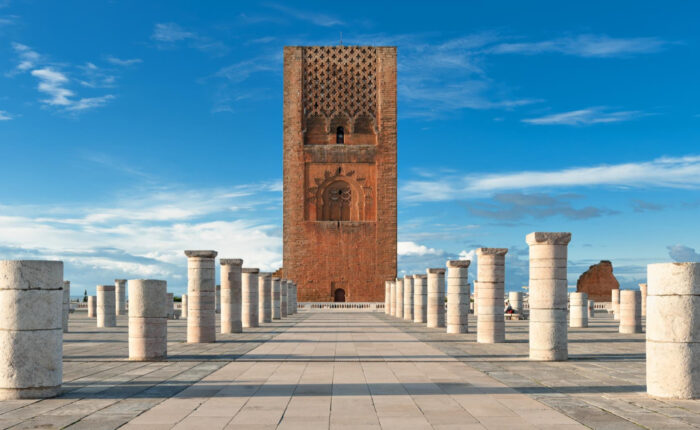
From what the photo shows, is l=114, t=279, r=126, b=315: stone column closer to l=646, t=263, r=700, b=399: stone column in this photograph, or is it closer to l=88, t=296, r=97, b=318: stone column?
l=88, t=296, r=97, b=318: stone column

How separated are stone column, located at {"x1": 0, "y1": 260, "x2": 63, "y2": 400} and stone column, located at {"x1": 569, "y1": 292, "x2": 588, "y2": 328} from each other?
61.8ft

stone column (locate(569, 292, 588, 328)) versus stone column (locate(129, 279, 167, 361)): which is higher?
stone column (locate(129, 279, 167, 361))

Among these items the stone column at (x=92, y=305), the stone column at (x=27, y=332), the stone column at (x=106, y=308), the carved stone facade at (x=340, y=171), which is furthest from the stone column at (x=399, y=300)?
the stone column at (x=27, y=332)

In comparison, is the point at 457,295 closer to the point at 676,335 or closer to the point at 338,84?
the point at 676,335

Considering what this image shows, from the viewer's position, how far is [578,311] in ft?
78.1

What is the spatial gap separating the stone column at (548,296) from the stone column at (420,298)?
1228 centimetres

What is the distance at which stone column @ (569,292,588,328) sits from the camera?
2359cm

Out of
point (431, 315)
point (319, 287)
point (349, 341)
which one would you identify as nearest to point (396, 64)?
point (319, 287)

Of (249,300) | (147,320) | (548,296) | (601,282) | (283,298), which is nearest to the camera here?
(147,320)

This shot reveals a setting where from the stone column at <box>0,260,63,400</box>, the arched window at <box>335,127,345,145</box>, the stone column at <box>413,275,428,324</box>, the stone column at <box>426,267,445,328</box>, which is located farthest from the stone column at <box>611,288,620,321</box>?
the stone column at <box>0,260,63,400</box>

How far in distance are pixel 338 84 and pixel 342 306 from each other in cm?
1559

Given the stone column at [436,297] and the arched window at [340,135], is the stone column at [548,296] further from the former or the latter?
the arched window at [340,135]

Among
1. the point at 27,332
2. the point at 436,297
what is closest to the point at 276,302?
the point at 436,297

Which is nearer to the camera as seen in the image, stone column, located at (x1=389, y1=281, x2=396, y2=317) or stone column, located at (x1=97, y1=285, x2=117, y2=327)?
stone column, located at (x1=97, y1=285, x2=117, y2=327)
